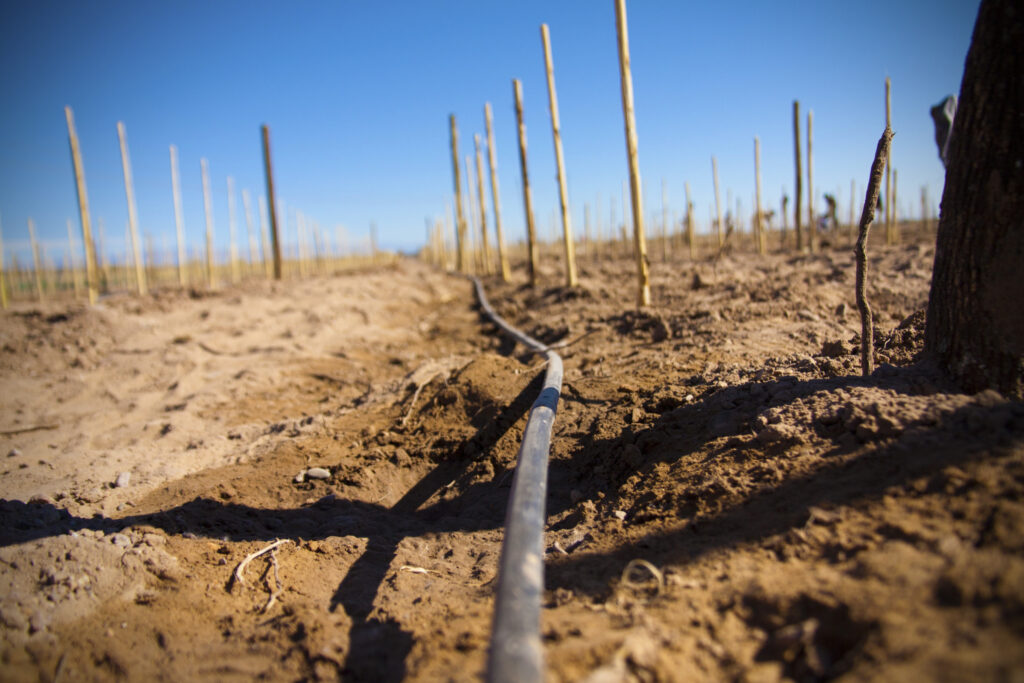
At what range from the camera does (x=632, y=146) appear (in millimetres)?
6000

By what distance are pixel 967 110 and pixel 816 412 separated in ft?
3.94

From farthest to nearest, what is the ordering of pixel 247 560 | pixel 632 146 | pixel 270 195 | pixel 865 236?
pixel 270 195
pixel 632 146
pixel 865 236
pixel 247 560

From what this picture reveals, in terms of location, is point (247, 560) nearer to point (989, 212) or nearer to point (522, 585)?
point (522, 585)

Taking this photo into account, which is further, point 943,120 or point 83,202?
point 83,202

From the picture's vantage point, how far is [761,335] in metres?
4.00

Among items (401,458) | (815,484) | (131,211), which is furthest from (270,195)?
(815,484)

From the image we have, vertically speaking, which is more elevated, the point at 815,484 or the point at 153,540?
the point at 815,484

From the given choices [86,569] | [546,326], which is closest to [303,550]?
[86,569]

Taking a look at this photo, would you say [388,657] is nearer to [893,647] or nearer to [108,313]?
[893,647]

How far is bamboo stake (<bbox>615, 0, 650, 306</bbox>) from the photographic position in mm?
5762

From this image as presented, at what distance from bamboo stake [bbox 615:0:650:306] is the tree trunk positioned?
12.9 ft

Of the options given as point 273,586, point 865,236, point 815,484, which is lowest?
point 273,586

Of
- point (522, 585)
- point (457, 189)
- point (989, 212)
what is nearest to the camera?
point (522, 585)

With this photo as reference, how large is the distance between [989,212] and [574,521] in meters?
1.90
